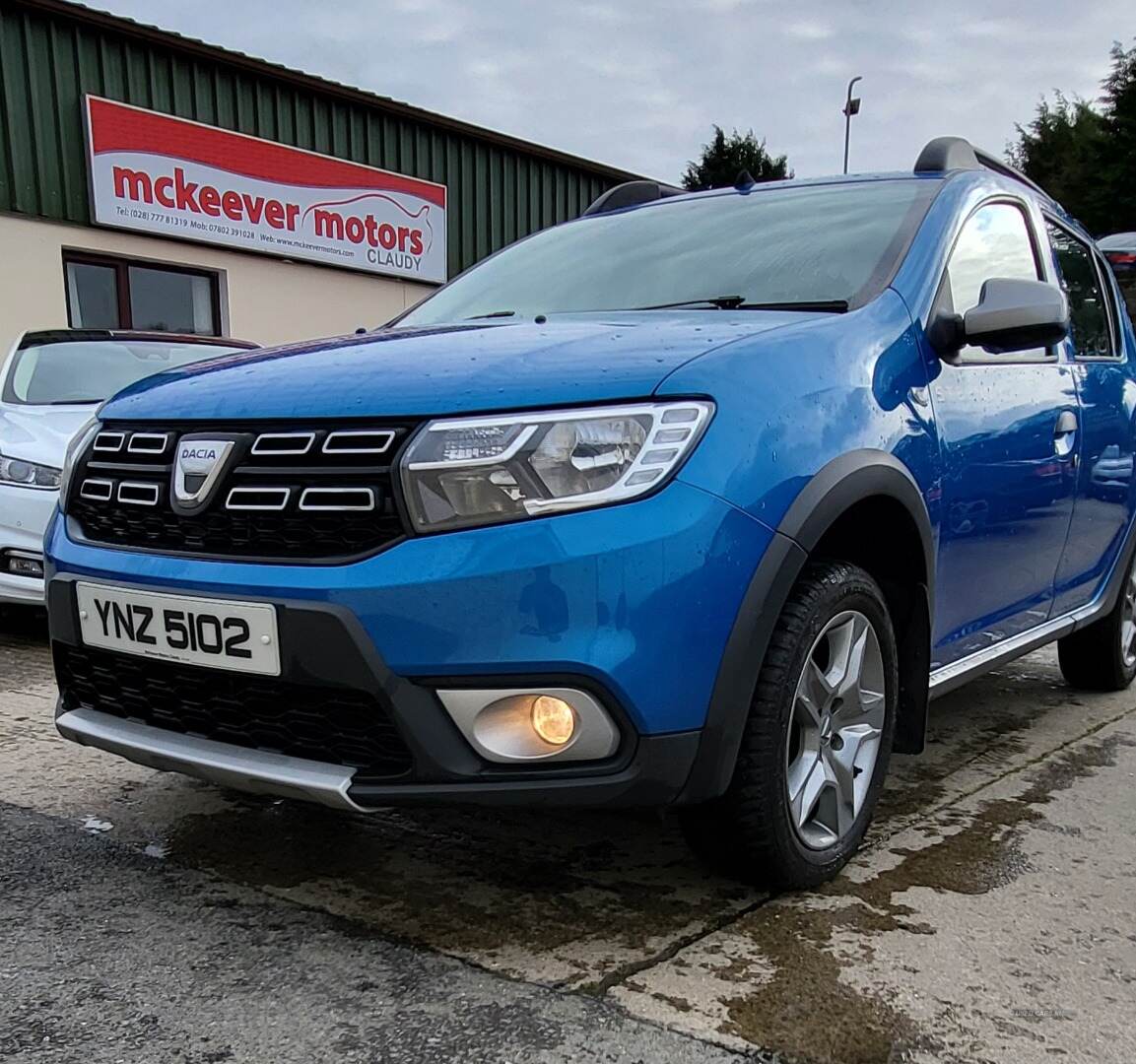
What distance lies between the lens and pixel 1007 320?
2500mm

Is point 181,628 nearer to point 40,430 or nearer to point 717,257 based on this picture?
point 717,257

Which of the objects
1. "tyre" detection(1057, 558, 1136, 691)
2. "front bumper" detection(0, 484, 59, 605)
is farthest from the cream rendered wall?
"tyre" detection(1057, 558, 1136, 691)

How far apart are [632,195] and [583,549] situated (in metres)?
2.36

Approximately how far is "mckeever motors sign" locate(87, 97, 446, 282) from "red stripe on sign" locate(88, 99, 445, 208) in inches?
0.4

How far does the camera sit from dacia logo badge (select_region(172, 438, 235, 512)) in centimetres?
199

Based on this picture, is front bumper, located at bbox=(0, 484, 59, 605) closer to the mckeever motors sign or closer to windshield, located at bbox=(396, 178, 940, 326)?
windshield, located at bbox=(396, 178, 940, 326)

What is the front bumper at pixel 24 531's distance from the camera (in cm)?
449

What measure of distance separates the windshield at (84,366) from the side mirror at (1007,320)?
3890mm

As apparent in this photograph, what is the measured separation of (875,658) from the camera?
92.3 inches

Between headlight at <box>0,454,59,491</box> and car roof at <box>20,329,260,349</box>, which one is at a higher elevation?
car roof at <box>20,329,260,349</box>

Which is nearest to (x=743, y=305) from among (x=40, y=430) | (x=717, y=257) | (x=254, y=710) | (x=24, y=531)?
(x=717, y=257)

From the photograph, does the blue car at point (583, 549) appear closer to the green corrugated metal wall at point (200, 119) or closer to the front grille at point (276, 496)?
the front grille at point (276, 496)

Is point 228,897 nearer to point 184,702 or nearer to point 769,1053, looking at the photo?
point 184,702

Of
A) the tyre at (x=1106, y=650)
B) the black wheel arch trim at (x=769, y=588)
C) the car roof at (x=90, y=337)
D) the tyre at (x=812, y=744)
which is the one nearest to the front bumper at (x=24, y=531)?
the car roof at (x=90, y=337)
